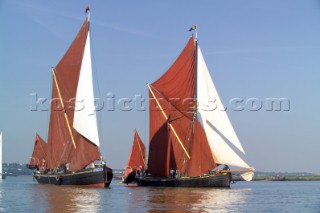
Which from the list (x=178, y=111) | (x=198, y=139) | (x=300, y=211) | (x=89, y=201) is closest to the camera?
(x=300, y=211)

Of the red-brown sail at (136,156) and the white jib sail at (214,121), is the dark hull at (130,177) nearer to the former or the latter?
the red-brown sail at (136,156)

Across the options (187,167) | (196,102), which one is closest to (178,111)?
(196,102)

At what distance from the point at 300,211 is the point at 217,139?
29.7m

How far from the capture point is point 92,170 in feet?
235

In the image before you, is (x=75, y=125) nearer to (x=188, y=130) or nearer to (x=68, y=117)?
(x=68, y=117)

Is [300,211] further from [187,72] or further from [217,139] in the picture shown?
[187,72]

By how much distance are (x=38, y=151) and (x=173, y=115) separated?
30.9m

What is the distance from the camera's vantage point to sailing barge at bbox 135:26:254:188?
71.3m

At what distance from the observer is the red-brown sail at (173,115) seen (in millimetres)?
75875

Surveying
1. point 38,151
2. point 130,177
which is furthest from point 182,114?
point 38,151

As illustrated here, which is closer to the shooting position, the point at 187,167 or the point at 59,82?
the point at 187,167

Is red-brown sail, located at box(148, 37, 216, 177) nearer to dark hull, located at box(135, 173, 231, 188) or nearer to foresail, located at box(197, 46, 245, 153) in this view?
foresail, located at box(197, 46, 245, 153)

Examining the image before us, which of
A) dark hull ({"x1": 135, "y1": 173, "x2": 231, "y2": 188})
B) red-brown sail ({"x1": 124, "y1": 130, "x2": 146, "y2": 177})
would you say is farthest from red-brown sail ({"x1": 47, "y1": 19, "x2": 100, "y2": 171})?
red-brown sail ({"x1": 124, "y1": 130, "x2": 146, "y2": 177})

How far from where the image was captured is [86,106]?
240 feet
